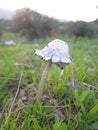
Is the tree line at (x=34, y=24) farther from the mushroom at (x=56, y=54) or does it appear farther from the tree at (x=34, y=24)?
the mushroom at (x=56, y=54)

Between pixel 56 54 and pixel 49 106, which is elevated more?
pixel 56 54

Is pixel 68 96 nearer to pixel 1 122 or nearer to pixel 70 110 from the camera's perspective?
pixel 70 110

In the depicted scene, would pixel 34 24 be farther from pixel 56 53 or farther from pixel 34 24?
pixel 56 53

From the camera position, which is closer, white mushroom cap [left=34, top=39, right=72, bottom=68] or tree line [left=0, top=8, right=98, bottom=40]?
white mushroom cap [left=34, top=39, right=72, bottom=68]

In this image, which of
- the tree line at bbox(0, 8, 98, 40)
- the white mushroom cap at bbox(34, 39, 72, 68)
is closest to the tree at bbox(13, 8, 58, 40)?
the tree line at bbox(0, 8, 98, 40)

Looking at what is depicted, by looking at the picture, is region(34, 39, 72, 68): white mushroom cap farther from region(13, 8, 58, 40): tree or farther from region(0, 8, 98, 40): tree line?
region(13, 8, 58, 40): tree

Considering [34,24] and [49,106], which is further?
[34,24]

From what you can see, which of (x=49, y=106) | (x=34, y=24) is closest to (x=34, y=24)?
(x=34, y=24)

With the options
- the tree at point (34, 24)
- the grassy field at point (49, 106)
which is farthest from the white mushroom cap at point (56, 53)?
the tree at point (34, 24)
